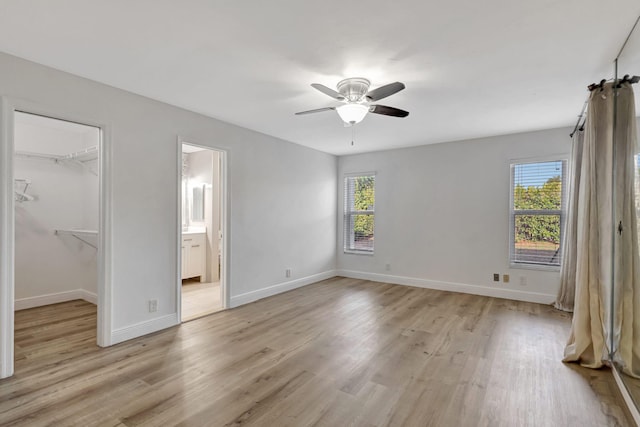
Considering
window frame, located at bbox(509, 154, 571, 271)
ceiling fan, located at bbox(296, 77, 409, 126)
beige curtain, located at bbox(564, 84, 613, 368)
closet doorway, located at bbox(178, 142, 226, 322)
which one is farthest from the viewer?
closet doorway, located at bbox(178, 142, 226, 322)

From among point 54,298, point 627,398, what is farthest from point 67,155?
point 627,398

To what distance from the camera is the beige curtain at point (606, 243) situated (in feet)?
7.40

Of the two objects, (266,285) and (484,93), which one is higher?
(484,93)

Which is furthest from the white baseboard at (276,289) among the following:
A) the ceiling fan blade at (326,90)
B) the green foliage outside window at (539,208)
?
the green foliage outside window at (539,208)

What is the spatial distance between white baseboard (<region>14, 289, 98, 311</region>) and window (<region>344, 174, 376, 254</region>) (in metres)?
4.33

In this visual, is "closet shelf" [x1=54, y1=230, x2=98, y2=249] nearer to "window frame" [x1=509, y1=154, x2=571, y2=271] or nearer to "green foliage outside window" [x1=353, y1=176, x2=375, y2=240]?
"green foliage outside window" [x1=353, y1=176, x2=375, y2=240]

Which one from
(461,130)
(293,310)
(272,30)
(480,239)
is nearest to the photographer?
(272,30)

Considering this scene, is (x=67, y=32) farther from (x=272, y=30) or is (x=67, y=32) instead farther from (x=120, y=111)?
(x=272, y=30)

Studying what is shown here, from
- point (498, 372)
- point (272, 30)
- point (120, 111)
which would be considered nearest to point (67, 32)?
point (120, 111)

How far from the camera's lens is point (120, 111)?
122 inches

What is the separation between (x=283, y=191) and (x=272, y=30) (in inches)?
126

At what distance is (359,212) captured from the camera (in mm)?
6293

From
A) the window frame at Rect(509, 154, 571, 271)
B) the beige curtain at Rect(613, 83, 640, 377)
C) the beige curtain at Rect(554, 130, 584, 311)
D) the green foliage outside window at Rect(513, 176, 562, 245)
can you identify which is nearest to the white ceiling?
the beige curtain at Rect(613, 83, 640, 377)

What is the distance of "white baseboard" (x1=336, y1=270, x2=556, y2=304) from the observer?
454 centimetres
